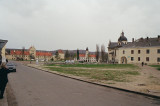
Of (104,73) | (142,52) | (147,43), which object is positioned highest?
(147,43)

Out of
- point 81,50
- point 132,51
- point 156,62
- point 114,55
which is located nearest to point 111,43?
point 114,55

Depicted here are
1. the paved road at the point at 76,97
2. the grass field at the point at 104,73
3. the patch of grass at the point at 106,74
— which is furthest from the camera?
the grass field at the point at 104,73

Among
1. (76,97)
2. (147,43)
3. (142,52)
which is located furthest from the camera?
(147,43)

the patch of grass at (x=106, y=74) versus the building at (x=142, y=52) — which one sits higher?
the building at (x=142, y=52)

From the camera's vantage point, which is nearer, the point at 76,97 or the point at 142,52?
the point at 76,97

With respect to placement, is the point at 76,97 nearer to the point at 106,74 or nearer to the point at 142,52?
the point at 106,74

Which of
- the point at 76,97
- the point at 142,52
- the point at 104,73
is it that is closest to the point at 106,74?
the point at 104,73

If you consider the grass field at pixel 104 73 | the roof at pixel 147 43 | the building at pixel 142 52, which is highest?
the roof at pixel 147 43

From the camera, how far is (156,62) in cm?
6294

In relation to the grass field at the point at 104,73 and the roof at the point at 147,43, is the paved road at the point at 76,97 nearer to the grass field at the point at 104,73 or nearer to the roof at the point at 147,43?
the grass field at the point at 104,73

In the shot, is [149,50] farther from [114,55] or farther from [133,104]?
[133,104]

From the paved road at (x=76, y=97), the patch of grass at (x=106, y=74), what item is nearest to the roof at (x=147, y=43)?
the patch of grass at (x=106, y=74)

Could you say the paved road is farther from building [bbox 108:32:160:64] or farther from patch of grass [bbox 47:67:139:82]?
building [bbox 108:32:160:64]

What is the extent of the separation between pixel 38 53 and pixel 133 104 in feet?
586
